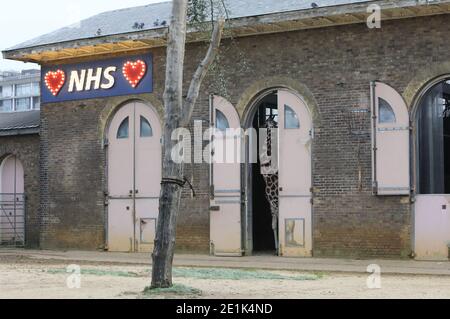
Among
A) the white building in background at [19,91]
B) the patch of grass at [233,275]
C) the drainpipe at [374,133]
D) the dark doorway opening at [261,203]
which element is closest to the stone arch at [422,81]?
the drainpipe at [374,133]

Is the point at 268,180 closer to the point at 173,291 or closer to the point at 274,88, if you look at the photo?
the point at 274,88

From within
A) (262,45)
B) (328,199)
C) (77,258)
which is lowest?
(77,258)

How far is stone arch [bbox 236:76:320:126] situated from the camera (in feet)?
64.4

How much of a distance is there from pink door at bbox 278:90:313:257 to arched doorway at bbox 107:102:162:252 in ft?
11.8

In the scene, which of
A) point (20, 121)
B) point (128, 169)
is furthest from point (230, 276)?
point (20, 121)

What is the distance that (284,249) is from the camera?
2017 cm

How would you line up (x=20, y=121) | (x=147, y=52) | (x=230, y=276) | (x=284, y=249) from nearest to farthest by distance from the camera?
(x=230, y=276)
(x=284, y=249)
(x=147, y=52)
(x=20, y=121)

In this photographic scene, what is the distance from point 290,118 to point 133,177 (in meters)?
4.83

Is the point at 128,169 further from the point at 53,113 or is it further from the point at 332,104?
the point at 332,104

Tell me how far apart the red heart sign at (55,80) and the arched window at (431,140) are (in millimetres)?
10430

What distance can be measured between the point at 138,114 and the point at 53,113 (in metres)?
3.01

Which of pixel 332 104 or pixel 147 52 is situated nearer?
pixel 332 104

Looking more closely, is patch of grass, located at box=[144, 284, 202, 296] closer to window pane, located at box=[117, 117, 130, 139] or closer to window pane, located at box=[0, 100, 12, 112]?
window pane, located at box=[117, 117, 130, 139]

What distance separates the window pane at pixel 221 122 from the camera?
20.8 metres
